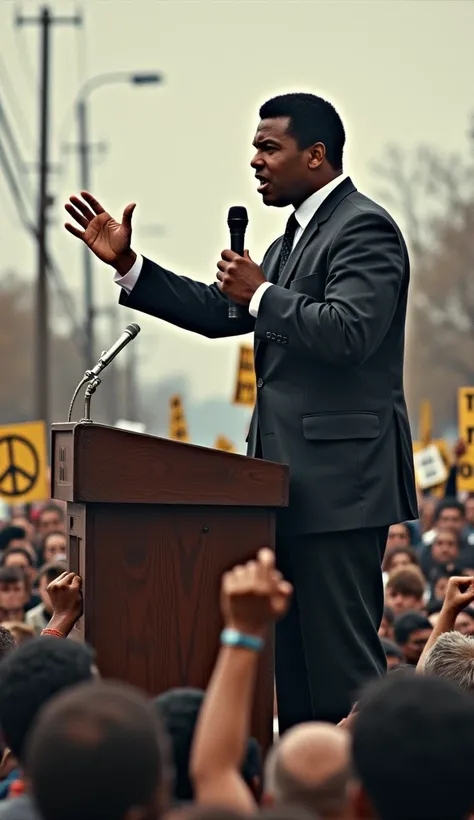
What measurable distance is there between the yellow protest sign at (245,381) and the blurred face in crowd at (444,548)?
254 cm

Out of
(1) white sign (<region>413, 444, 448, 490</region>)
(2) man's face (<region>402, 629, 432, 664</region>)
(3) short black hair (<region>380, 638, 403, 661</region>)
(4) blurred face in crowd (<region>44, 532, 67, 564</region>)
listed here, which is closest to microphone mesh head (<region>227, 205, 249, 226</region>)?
(3) short black hair (<region>380, 638, 403, 661</region>)

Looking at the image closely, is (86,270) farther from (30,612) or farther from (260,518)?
(260,518)

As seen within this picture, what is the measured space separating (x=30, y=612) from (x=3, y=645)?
5.21 metres

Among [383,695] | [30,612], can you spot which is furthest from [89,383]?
[30,612]

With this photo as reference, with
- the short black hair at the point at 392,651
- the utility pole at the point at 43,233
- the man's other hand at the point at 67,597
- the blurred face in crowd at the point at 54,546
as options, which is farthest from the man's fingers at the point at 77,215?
the utility pole at the point at 43,233

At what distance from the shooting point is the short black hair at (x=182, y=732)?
128 inches

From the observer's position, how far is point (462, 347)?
59.7m

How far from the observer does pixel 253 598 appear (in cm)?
292

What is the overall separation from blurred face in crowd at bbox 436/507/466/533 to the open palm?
356 inches

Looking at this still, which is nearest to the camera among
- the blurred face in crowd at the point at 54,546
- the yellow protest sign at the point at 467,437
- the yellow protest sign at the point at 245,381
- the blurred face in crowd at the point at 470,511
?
the blurred face in crowd at the point at 54,546

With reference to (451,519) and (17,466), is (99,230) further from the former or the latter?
(17,466)

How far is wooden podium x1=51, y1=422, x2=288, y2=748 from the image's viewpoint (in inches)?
171

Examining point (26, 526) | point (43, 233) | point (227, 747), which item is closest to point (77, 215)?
point (227, 747)

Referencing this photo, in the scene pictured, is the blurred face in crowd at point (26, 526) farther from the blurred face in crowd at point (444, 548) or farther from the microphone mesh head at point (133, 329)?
the microphone mesh head at point (133, 329)
